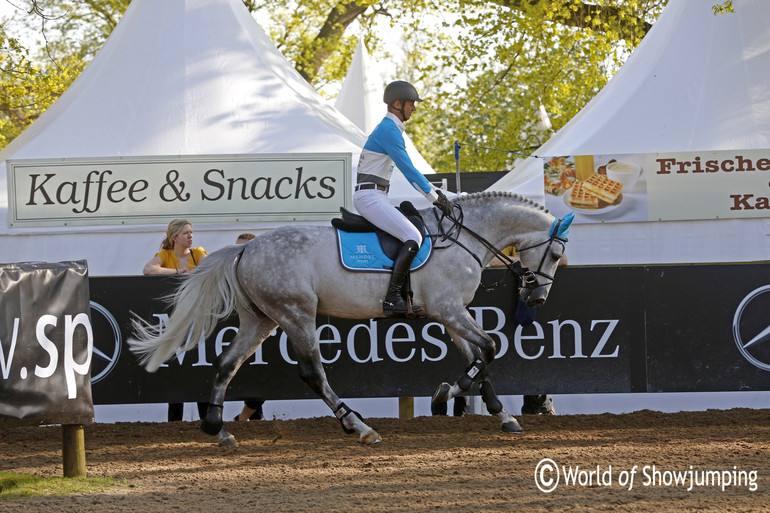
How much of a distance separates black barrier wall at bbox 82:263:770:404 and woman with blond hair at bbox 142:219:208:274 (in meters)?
0.42

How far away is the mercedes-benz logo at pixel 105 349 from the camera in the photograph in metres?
8.44

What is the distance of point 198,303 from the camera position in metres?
7.64

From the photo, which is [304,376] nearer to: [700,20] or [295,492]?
[295,492]

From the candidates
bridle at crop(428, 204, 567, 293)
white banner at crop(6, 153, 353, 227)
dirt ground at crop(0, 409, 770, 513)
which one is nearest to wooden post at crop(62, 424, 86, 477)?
dirt ground at crop(0, 409, 770, 513)

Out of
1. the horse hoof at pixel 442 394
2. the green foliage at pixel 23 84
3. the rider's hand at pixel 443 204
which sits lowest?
the horse hoof at pixel 442 394

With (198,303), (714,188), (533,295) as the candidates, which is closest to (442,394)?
(533,295)

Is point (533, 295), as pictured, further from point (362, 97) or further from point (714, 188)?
point (362, 97)

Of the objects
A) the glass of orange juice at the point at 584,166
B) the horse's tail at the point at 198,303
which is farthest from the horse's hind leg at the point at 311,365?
the glass of orange juice at the point at 584,166

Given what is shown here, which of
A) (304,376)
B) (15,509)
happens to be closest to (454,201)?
(304,376)

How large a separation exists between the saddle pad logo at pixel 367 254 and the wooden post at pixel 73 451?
241cm

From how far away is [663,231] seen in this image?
10.4 meters

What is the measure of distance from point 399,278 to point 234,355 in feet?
4.85

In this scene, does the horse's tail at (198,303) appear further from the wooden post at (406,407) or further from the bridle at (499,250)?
the wooden post at (406,407)

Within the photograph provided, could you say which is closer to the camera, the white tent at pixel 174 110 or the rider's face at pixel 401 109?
the rider's face at pixel 401 109
